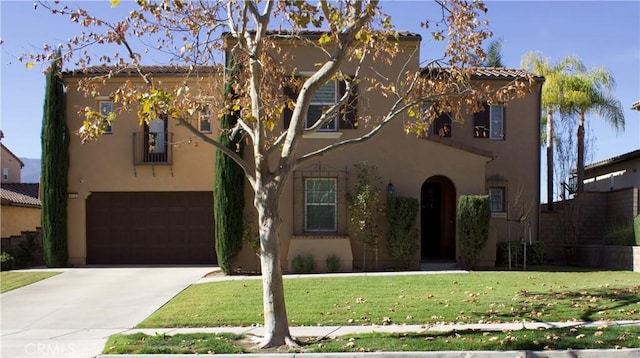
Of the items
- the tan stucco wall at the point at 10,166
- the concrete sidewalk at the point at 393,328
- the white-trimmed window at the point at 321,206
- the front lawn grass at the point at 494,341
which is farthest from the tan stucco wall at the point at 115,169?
the tan stucco wall at the point at 10,166

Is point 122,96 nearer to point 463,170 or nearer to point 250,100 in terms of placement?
point 250,100

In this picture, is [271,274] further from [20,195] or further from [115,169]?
[20,195]

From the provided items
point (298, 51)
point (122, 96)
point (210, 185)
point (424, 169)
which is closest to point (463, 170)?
point (424, 169)

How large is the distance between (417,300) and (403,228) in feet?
15.8

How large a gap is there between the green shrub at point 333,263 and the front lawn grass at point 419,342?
23.2ft

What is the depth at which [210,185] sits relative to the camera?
734 inches

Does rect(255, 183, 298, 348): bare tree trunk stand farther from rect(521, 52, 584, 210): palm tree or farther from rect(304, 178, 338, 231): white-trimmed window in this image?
rect(521, 52, 584, 210): palm tree

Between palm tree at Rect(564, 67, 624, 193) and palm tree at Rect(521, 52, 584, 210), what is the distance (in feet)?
0.80

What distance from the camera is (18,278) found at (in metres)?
16.1

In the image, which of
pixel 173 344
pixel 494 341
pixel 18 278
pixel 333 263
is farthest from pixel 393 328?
pixel 18 278

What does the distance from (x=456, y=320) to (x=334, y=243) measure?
6.66 meters

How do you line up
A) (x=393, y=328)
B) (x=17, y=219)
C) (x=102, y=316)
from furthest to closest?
(x=17, y=219), (x=102, y=316), (x=393, y=328)

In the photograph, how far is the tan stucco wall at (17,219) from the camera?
2266 centimetres

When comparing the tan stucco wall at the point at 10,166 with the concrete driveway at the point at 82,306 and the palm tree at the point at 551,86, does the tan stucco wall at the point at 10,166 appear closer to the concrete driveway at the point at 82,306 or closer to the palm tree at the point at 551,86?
the concrete driveway at the point at 82,306
